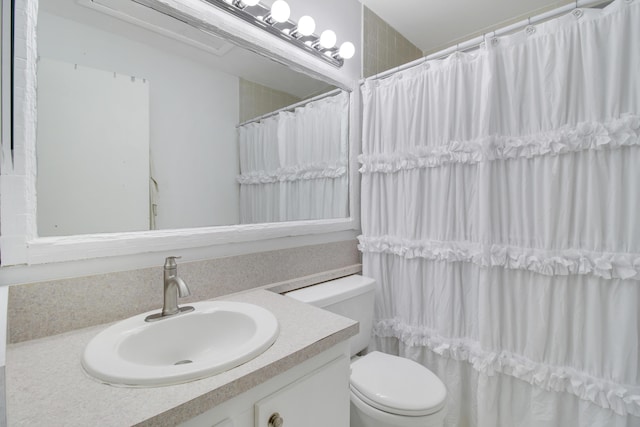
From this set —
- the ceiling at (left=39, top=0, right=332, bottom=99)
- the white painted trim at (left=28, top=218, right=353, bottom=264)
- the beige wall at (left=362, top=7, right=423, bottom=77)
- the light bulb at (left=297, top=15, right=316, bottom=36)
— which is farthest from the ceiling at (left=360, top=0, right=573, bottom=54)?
the white painted trim at (left=28, top=218, right=353, bottom=264)

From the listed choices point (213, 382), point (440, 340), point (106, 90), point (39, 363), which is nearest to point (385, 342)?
point (440, 340)

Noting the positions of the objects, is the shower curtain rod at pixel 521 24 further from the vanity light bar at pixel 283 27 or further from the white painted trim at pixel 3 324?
the white painted trim at pixel 3 324

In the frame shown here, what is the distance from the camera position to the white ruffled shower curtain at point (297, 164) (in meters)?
1.32

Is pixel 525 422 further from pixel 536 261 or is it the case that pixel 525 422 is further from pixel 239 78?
pixel 239 78

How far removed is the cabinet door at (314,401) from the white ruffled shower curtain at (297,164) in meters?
0.73

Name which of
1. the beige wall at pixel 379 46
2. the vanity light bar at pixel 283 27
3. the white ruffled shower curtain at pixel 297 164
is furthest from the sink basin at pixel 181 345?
the beige wall at pixel 379 46

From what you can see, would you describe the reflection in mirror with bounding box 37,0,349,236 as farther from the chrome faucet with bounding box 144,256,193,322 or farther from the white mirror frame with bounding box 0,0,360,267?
the chrome faucet with bounding box 144,256,193,322

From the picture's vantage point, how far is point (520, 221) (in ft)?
3.99

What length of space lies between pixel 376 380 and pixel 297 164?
112cm

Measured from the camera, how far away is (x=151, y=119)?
1.02 metres

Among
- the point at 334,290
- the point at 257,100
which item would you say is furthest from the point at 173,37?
the point at 334,290

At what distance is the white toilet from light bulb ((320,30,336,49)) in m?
Answer: 1.27

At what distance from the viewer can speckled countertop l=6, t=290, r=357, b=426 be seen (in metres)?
0.48

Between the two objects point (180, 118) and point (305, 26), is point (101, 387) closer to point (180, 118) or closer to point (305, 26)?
point (180, 118)
